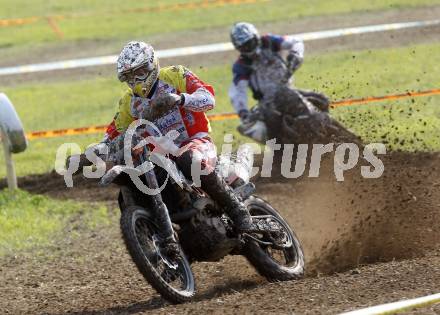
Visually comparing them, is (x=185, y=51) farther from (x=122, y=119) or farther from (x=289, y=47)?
(x=122, y=119)

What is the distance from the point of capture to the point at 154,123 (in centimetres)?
848

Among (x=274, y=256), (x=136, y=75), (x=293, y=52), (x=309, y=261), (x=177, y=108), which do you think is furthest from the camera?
(x=293, y=52)

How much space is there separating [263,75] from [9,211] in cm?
439

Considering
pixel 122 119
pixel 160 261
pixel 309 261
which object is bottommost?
pixel 309 261

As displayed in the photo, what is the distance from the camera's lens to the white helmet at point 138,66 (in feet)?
26.5

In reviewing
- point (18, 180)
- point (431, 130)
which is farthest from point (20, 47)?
point (431, 130)

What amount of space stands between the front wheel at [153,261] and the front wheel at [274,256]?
93cm

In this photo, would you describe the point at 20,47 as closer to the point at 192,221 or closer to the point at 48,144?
the point at 48,144

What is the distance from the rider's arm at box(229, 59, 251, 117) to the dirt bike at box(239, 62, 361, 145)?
0.82 ft

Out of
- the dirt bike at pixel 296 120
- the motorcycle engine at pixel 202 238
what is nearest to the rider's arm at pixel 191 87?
the motorcycle engine at pixel 202 238

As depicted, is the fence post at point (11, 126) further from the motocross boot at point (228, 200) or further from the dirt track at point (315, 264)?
the motocross boot at point (228, 200)

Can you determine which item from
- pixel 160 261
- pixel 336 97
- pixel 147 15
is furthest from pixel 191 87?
pixel 147 15

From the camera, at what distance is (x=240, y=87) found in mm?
14562

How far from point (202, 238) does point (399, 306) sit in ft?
7.06
